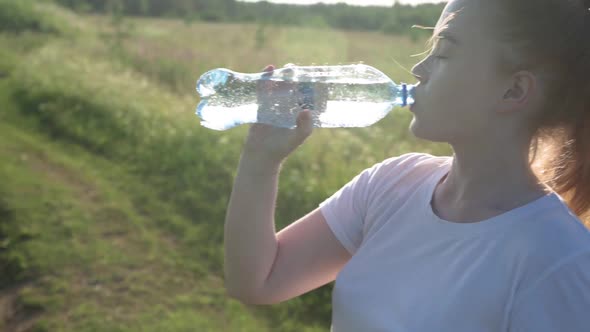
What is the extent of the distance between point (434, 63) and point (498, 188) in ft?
0.90

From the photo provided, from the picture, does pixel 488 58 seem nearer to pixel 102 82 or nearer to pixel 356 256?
pixel 356 256

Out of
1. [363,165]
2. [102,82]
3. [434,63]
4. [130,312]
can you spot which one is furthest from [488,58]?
[102,82]

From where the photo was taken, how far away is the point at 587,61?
119cm

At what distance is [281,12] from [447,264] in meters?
8.31

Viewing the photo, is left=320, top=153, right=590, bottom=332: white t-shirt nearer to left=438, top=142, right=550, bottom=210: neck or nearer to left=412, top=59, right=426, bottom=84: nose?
left=438, top=142, right=550, bottom=210: neck

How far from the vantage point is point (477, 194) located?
4.10ft

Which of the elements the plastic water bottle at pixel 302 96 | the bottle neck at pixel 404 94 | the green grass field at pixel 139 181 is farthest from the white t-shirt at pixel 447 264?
the green grass field at pixel 139 181

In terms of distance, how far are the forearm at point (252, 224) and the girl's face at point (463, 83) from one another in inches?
14.7

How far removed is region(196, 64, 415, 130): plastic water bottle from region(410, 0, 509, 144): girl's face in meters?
0.29

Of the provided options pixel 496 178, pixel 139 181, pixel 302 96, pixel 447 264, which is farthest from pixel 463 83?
pixel 139 181

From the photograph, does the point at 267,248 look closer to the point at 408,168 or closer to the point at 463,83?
the point at 408,168

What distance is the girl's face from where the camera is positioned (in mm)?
1183

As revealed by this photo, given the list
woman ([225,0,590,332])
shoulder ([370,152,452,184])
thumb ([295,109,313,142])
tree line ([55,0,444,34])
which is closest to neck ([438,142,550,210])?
woman ([225,0,590,332])

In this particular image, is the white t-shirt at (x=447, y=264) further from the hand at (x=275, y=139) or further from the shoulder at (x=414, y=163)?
the hand at (x=275, y=139)
